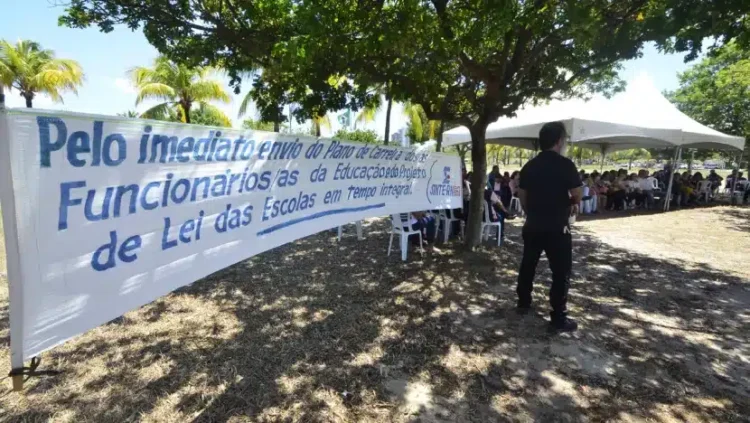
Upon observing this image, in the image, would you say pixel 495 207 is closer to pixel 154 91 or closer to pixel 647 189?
pixel 647 189

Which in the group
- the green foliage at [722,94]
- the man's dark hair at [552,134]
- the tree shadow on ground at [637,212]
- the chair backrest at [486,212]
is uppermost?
the green foliage at [722,94]

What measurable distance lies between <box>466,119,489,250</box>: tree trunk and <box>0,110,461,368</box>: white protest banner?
348cm

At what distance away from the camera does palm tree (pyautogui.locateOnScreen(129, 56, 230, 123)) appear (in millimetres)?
18500

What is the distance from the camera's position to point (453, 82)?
692 cm

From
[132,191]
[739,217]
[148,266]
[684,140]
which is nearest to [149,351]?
[148,266]

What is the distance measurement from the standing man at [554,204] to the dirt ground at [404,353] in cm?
40

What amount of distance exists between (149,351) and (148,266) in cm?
143

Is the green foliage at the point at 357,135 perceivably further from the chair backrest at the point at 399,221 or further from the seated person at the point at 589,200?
the chair backrest at the point at 399,221

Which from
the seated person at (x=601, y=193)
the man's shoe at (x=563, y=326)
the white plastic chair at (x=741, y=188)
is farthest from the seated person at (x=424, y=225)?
the white plastic chair at (x=741, y=188)

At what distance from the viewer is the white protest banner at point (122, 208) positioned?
1758 mm

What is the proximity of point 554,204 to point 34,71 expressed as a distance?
24.2 metres

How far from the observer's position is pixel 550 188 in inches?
141

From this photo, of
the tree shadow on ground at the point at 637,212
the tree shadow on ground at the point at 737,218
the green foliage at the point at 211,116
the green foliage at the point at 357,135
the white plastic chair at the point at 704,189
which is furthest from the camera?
the green foliage at the point at 357,135

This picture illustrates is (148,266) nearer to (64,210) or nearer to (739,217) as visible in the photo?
(64,210)
